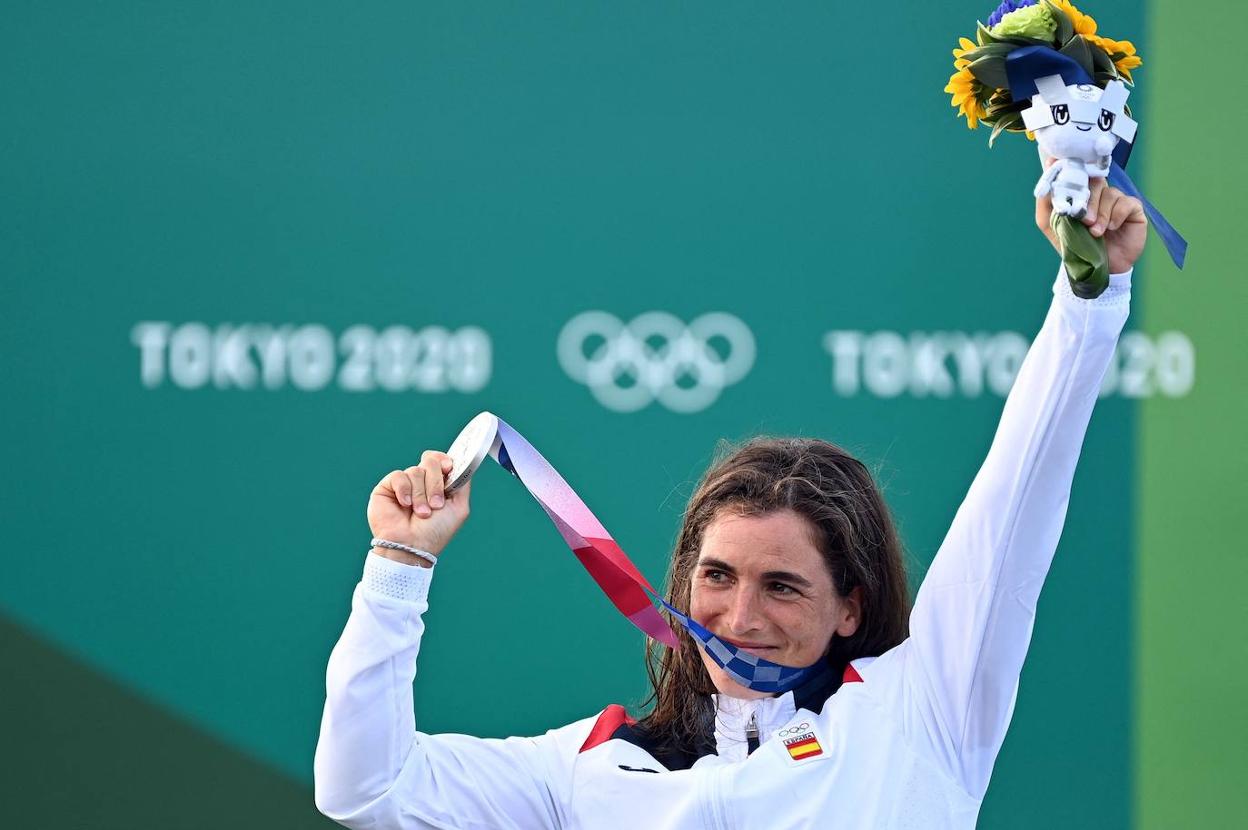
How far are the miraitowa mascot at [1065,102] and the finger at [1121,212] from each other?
0.02 meters

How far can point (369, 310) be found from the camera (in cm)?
325

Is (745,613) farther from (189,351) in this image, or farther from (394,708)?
(189,351)

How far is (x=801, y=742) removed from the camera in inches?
74.0

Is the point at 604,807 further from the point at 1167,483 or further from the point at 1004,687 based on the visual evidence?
the point at 1167,483

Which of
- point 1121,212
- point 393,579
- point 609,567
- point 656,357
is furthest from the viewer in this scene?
point 656,357

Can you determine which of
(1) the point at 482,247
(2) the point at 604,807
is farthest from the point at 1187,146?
(2) the point at 604,807

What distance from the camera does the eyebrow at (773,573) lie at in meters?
1.96

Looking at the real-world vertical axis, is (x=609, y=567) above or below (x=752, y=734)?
above

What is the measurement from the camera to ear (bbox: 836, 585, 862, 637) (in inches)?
80.3

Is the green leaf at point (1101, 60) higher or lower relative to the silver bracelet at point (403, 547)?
higher

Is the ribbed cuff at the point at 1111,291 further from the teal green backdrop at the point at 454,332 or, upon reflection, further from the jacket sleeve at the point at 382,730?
the teal green backdrop at the point at 454,332

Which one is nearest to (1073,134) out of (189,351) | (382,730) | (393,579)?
(393,579)

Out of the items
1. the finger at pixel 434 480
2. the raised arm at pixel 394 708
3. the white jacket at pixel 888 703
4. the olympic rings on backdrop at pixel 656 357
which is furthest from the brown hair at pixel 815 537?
the olympic rings on backdrop at pixel 656 357

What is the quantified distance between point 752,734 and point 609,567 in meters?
0.27
